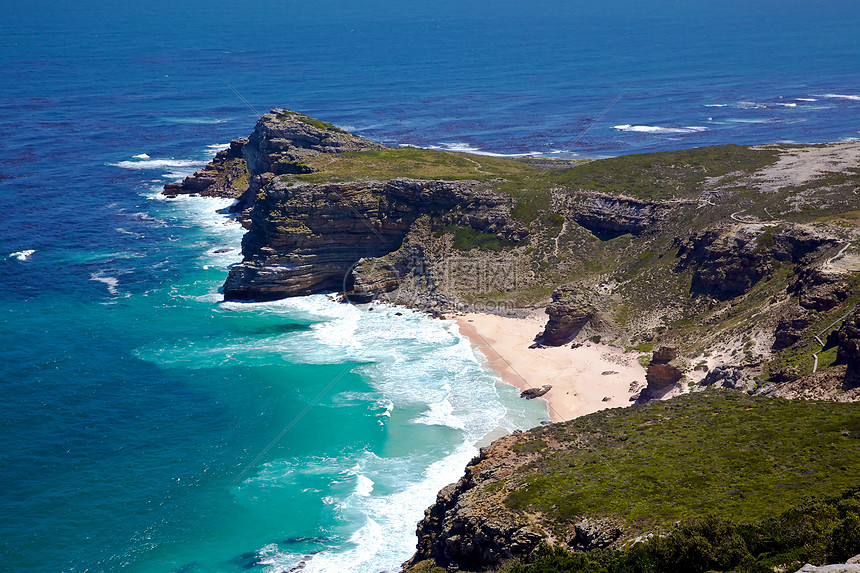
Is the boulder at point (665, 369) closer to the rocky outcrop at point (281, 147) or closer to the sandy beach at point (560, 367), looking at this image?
the sandy beach at point (560, 367)

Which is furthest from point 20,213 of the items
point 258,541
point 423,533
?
point 423,533

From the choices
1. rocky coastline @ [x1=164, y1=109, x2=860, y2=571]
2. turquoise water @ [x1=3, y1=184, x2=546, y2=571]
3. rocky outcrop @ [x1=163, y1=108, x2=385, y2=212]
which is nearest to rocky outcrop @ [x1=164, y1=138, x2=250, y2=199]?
rocky outcrop @ [x1=163, y1=108, x2=385, y2=212]

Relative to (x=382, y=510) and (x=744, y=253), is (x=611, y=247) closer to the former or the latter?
(x=744, y=253)

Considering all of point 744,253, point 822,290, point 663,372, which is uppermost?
point 744,253

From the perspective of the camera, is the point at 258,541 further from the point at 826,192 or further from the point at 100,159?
the point at 100,159

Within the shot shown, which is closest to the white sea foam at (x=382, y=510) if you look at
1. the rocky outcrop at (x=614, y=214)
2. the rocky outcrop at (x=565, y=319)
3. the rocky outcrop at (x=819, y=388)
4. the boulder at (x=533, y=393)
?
the boulder at (x=533, y=393)

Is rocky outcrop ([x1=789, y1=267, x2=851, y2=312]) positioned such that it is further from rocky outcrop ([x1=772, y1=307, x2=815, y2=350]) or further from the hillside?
rocky outcrop ([x1=772, y1=307, x2=815, y2=350])

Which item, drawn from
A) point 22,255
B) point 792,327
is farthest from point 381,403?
point 22,255
